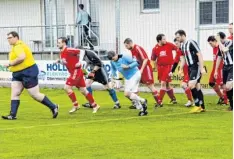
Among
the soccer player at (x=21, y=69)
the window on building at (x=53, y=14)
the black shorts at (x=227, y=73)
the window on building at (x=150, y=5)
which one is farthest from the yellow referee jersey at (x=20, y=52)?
the window on building at (x=53, y=14)

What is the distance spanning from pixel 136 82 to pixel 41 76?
12479 millimetres

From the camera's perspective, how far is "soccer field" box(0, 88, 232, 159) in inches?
479

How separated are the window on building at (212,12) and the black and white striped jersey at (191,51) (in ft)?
35.1

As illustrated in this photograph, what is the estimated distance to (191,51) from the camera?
18.4 metres

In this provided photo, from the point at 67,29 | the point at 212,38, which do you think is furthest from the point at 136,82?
the point at 67,29

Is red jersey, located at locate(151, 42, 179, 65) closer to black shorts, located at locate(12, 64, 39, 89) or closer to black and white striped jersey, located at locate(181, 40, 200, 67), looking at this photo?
black and white striped jersey, located at locate(181, 40, 200, 67)

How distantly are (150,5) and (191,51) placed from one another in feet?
44.1

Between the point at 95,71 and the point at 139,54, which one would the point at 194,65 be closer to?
the point at 139,54

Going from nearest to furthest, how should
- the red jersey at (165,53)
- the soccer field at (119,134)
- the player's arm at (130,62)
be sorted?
the soccer field at (119,134) → the player's arm at (130,62) → the red jersey at (165,53)

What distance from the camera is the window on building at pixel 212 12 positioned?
94.9 ft

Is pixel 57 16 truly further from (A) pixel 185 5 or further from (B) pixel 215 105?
(B) pixel 215 105

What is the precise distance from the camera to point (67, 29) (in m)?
32.1

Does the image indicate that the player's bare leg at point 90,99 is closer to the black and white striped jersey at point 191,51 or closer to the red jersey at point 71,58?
the red jersey at point 71,58

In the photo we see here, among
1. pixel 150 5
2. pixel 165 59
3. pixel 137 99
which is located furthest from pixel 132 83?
pixel 150 5
